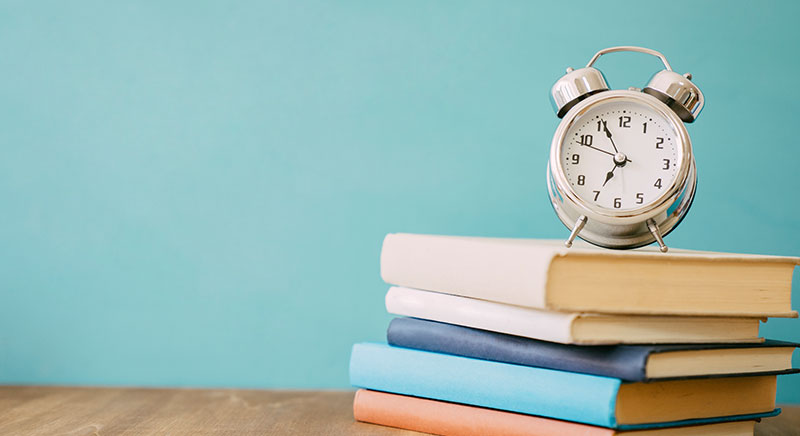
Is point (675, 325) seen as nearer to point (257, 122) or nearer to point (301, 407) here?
point (301, 407)

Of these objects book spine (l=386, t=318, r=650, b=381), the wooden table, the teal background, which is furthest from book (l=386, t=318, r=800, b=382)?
the teal background

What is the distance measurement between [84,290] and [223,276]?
25cm

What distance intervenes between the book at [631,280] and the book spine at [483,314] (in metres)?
0.02

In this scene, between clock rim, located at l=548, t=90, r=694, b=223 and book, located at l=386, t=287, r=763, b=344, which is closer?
book, located at l=386, t=287, r=763, b=344

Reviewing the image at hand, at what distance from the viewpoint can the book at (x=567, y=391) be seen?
0.95 metres

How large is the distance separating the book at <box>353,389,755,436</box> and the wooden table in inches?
0.8

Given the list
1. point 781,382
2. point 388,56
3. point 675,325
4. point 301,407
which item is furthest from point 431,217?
point 781,382

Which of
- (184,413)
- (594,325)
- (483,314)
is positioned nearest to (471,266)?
(483,314)

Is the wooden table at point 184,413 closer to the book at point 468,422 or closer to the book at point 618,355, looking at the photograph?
the book at point 468,422

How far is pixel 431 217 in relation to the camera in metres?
1.46

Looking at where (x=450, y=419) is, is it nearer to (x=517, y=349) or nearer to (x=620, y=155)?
(x=517, y=349)

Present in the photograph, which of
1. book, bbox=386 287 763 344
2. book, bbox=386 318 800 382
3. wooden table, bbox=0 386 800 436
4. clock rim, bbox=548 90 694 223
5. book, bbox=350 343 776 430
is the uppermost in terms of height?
clock rim, bbox=548 90 694 223

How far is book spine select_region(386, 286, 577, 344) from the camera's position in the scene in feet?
3.14

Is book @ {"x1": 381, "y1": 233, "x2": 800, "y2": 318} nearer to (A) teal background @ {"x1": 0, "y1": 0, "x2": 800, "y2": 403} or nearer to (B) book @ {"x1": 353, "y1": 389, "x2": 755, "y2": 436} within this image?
(B) book @ {"x1": 353, "y1": 389, "x2": 755, "y2": 436}
